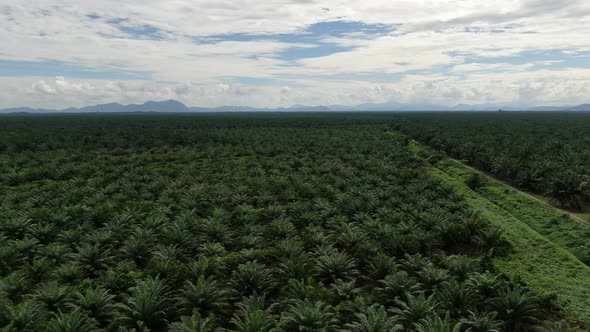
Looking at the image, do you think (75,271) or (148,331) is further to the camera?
(75,271)

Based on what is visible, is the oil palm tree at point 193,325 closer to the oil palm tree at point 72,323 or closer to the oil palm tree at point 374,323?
the oil palm tree at point 72,323

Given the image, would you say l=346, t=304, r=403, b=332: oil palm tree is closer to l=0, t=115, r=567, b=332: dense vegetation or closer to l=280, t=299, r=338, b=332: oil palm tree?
l=0, t=115, r=567, b=332: dense vegetation

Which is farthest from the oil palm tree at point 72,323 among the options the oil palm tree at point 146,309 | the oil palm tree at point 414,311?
the oil palm tree at point 414,311

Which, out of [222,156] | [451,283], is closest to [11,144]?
[222,156]

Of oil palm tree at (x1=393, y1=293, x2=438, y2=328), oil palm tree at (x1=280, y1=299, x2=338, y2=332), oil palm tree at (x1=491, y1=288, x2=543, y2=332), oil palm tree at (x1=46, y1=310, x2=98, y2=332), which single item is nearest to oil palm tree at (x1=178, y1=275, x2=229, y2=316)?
oil palm tree at (x1=280, y1=299, x2=338, y2=332)

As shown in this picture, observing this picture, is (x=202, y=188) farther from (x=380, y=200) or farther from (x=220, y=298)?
(x=220, y=298)

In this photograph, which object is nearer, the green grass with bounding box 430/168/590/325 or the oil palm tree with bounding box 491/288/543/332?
the oil palm tree with bounding box 491/288/543/332
